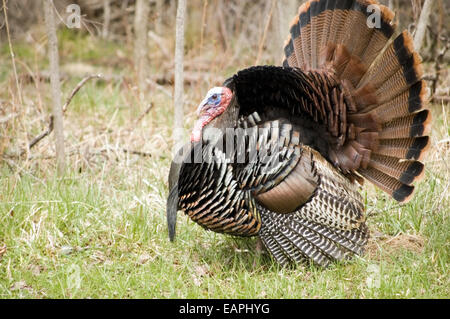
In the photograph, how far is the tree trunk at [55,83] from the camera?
197 inches

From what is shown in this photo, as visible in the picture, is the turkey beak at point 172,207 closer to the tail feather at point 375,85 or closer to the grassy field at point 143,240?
the grassy field at point 143,240

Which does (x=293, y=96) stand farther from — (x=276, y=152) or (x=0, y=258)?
(x=0, y=258)

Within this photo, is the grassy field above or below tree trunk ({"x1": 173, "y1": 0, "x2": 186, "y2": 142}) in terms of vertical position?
below

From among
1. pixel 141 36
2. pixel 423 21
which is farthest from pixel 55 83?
pixel 423 21

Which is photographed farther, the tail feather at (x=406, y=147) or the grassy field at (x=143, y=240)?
the tail feather at (x=406, y=147)

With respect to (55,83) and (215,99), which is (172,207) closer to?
(215,99)

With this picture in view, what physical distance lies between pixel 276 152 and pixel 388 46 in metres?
1.16

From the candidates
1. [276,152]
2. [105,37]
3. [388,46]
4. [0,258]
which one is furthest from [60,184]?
[105,37]

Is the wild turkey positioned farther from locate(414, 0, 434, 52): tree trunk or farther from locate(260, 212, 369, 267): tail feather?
locate(414, 0, 434, 52): tree trunk

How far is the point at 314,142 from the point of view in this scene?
14.5ft

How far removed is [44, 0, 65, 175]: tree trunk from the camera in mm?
5012

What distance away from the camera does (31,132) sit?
20.4 ft

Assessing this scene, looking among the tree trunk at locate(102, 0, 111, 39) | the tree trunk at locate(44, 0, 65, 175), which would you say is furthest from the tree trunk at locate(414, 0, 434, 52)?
the tree trunk at locate(102, 0, 111, 39)

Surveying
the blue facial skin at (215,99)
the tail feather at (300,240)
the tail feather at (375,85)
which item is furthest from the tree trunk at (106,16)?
the tail feather at (300,240)
